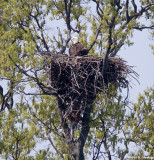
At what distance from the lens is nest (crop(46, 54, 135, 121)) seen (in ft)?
37.4

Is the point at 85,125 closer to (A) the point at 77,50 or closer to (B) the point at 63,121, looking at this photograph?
(B) the point at 63,121

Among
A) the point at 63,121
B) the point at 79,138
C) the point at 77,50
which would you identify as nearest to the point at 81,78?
the point at 63,121

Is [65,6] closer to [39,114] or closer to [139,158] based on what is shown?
[39,114]

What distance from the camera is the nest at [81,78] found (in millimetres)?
11414

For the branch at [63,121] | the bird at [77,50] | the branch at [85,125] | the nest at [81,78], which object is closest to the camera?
the nest at [81,78]

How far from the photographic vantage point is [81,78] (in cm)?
1155

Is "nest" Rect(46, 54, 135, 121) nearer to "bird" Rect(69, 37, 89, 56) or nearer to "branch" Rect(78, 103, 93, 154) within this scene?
"branch" Rect(78, 103, 93, 154)

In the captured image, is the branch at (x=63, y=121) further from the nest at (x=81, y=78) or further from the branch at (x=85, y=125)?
the branch at (x=85, y=125)

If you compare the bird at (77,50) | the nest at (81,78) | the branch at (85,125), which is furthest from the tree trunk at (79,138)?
the bird at (77,50)

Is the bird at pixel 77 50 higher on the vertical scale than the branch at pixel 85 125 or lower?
higher

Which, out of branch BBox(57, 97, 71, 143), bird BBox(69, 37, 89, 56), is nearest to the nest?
branch BBox(57, 97, 71, 143)

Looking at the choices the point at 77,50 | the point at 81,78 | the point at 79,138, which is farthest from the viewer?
the point at 77,50

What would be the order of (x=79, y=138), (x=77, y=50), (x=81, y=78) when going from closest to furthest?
(x=81, y=78), (x=79, y=138), (x=77, y=50)

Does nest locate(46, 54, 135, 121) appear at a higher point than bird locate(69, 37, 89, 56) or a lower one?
lower
